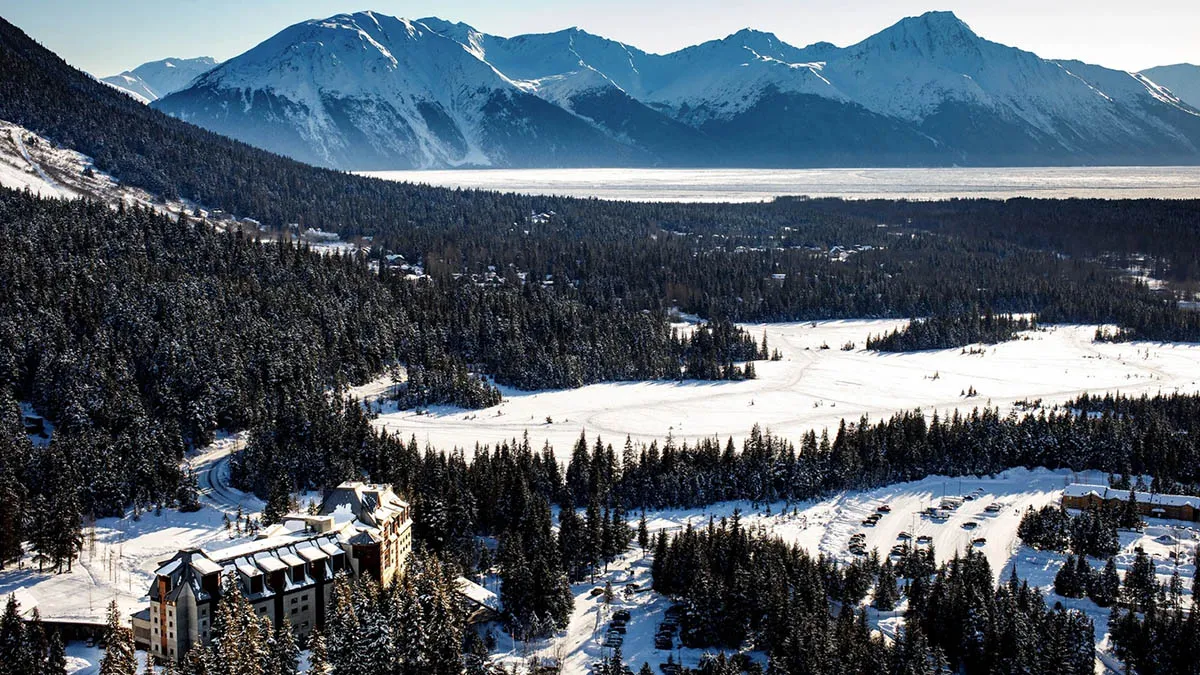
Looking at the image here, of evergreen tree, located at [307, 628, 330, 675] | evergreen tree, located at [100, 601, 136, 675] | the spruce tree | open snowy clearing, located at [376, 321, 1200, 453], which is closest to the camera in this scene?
evergreen tree, located at [100, 601, 136, 675]

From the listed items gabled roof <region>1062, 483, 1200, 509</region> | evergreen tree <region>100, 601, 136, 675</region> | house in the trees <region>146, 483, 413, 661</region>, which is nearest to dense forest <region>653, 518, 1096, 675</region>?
house in the trees <region>146, 483, 413, 661</region>

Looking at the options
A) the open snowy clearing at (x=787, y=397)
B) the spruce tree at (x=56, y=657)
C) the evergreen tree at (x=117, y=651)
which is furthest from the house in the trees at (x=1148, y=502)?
the evergreen tree at (x=117, y=651)

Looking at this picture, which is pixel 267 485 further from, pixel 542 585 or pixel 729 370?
pixel 729 370

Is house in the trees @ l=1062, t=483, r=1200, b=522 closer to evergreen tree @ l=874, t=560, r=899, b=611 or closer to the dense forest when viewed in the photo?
the dense forest

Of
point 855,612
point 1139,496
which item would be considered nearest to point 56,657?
point 855,612

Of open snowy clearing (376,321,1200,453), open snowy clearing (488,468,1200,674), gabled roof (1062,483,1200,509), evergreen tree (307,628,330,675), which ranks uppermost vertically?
evergreen tree (307,628,330,675)

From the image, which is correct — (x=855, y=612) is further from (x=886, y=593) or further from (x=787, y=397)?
(x=787, y=397)

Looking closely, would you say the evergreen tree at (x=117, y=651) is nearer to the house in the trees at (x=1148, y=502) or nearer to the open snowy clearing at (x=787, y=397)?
the open snowy clearing at (x=787, y=397)
